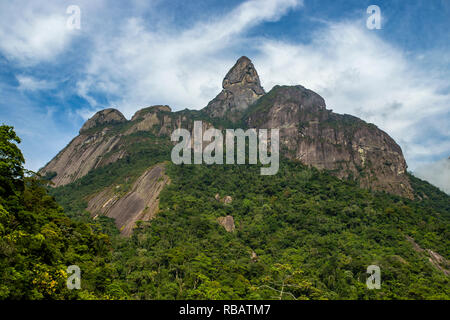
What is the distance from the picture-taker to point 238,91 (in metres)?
154

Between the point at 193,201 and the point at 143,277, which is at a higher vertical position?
the point at 193,201

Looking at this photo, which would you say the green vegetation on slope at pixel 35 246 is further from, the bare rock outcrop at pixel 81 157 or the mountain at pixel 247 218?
the bare rock outcrop at pixel 81 157

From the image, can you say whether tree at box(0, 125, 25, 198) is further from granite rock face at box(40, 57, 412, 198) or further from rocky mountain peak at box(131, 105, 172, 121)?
rocky mountain peak at box(131, 105, 172, 121)

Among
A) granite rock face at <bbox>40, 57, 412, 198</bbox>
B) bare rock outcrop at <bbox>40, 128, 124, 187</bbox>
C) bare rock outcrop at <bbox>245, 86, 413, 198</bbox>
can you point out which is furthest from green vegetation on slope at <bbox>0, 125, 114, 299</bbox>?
bare rock outcrop at <bbox>245, 86, 413, 198</bbox>

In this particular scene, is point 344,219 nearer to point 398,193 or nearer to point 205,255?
point 205,255

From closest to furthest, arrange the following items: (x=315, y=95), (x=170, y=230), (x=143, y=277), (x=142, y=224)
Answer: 1. (x=143, y=277)
2. (x=170, y=230)
3. (x=142, y=224)
4. (x=315, y=95)

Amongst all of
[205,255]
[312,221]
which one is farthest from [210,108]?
[205,255]

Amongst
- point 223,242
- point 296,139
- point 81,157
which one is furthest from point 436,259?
point 81,157

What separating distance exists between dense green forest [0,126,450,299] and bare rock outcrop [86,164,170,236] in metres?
1.82

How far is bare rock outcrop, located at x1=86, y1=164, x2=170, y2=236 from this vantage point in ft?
184

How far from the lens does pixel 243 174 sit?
8300 cm

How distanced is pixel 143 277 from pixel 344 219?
40102mm

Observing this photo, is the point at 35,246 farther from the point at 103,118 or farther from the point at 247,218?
the point at 103,118

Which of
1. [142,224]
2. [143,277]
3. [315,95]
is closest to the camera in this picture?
[143,277]
